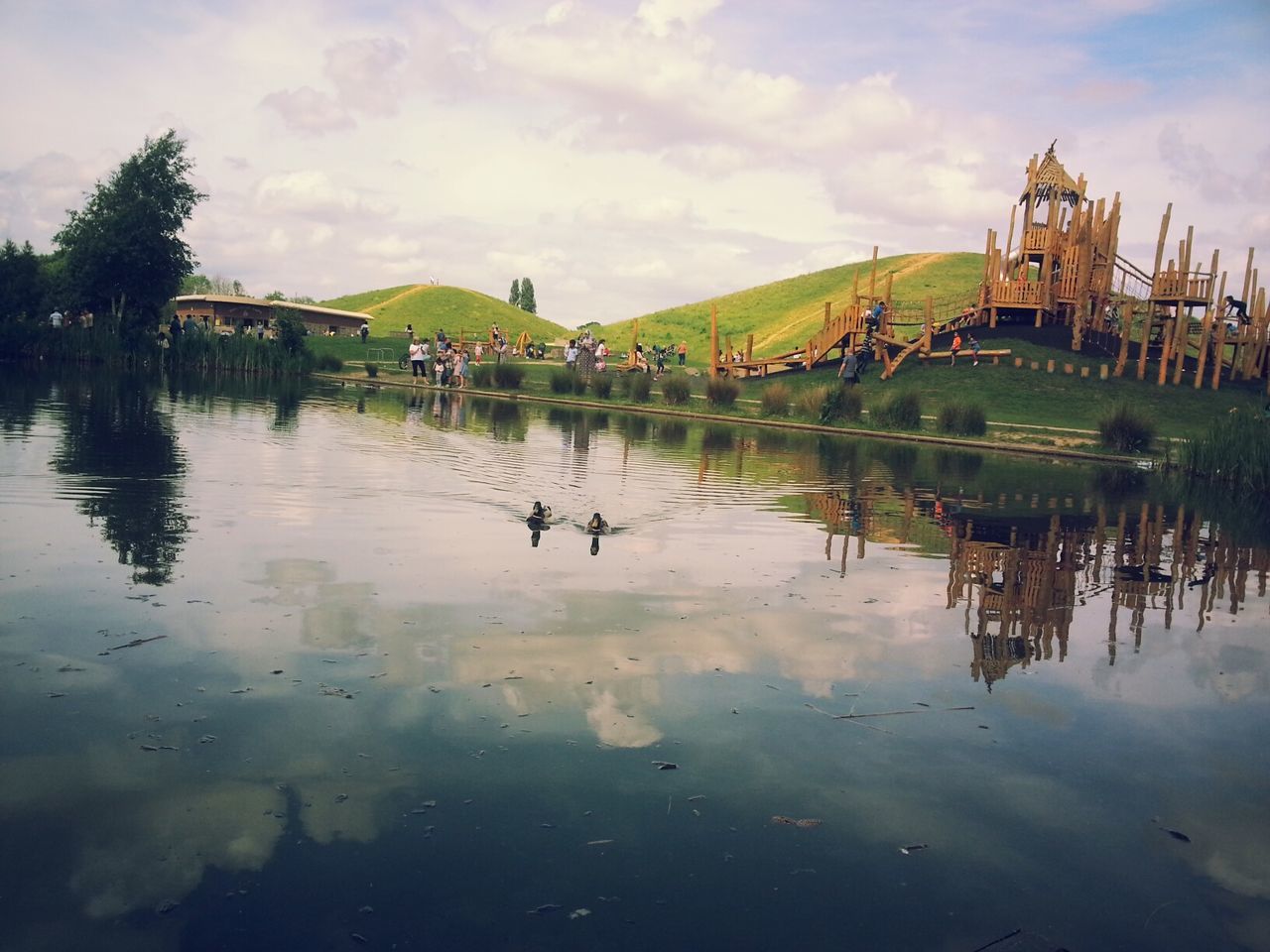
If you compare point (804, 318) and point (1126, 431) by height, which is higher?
point (804, 318)

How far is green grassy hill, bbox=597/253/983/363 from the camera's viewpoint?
82.1m

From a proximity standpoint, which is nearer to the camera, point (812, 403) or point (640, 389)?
point (812, 403)

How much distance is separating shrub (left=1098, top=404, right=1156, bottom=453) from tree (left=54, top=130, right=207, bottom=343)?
1945 inches

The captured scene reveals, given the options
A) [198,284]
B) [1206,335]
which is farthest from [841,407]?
[198,284]

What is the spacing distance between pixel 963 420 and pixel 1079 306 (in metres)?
17.6

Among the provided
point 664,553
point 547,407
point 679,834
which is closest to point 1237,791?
point 679,834

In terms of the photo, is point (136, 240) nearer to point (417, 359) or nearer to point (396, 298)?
point (417, 359)

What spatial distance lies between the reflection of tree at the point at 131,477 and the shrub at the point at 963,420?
2190cm

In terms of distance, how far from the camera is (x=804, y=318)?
85.2 m

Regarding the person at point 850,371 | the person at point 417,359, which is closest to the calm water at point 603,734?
the person at point 850,371

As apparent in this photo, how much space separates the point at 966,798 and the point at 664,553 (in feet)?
20.7

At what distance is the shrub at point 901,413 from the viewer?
32.8 meters

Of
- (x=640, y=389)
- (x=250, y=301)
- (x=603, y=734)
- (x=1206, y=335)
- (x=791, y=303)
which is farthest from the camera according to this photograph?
(x=791, y=303)

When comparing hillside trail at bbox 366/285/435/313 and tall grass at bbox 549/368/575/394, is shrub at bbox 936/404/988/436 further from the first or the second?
hillside trail at bbox 366/285/435/313
